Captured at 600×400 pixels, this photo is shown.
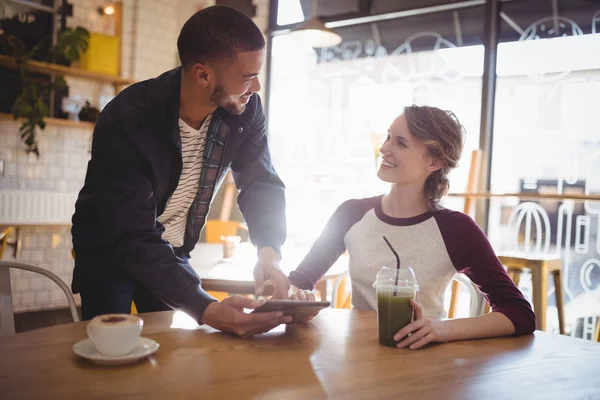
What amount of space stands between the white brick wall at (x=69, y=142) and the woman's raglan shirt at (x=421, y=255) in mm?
3688

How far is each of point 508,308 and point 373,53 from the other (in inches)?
150

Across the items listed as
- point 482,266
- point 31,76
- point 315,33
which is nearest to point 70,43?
point 31,76

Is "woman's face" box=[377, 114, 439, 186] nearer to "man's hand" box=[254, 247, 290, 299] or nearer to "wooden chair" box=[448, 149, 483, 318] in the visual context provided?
"man's hand" box=[254, 247, 290, 299]

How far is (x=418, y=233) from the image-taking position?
1814 mm

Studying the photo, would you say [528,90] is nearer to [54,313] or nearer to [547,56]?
[547,56]

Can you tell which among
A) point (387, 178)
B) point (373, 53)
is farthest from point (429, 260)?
point (373, 53)

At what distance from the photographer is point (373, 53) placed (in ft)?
16.4

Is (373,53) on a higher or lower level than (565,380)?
higher

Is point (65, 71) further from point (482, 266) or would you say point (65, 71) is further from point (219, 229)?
point (482, 266)

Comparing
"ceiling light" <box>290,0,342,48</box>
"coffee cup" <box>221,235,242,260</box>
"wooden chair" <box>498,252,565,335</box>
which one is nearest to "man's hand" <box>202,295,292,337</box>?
"coffee cup" <box>221,235,242,260</box>

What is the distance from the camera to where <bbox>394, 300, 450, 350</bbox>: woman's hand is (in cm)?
129

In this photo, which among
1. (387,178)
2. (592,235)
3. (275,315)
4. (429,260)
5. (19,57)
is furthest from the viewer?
(19,57)

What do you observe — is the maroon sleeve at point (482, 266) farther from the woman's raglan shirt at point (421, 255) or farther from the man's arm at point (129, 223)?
the man's arm at point (129, 223)

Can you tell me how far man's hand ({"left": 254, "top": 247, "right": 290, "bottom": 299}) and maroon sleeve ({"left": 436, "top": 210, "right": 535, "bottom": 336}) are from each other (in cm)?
53
